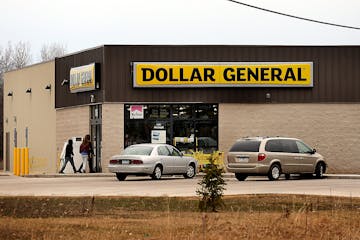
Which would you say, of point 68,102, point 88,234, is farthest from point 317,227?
point 68,102

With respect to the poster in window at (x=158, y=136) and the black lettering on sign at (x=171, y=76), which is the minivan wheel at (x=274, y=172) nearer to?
the poster in window at (x=158, y=136)

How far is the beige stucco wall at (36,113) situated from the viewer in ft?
184

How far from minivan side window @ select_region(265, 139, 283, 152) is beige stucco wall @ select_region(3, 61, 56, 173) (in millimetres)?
18790

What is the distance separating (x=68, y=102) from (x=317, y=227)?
37903mm

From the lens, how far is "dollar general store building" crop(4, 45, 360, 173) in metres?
48.9

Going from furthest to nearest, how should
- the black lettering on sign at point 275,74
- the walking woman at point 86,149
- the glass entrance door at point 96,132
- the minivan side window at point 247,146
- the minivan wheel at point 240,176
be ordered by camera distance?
the glass entrance door at point 96,132 → the black lettering on sign at point 275,74 → the walking woman at point 86,149 → the minivan wheel at point 240,176 → the minivan side window at point 247,146

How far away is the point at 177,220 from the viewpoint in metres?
18.2

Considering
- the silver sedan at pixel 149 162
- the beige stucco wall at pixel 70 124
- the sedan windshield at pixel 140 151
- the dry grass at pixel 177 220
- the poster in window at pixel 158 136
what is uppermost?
the beige stucco wall at pixel 70 124

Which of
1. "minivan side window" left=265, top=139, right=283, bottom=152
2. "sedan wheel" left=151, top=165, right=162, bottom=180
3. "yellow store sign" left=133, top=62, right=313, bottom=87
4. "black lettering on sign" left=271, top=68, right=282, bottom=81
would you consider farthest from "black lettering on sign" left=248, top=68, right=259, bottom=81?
"sedan wheel" left=151, top=165, right=162, bottom=180

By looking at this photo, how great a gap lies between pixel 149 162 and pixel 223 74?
1150cm

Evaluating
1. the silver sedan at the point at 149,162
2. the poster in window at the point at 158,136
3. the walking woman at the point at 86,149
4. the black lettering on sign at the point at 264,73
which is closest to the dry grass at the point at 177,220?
→ the silver sedan at the point at 149,162

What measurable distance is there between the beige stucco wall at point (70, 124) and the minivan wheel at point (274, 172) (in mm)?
14968

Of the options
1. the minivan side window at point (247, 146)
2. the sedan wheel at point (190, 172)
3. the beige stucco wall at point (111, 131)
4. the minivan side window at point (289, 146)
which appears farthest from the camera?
the beige stucco wall at point (111, 131)

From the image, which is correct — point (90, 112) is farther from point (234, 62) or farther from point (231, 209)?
point (231, 209)
